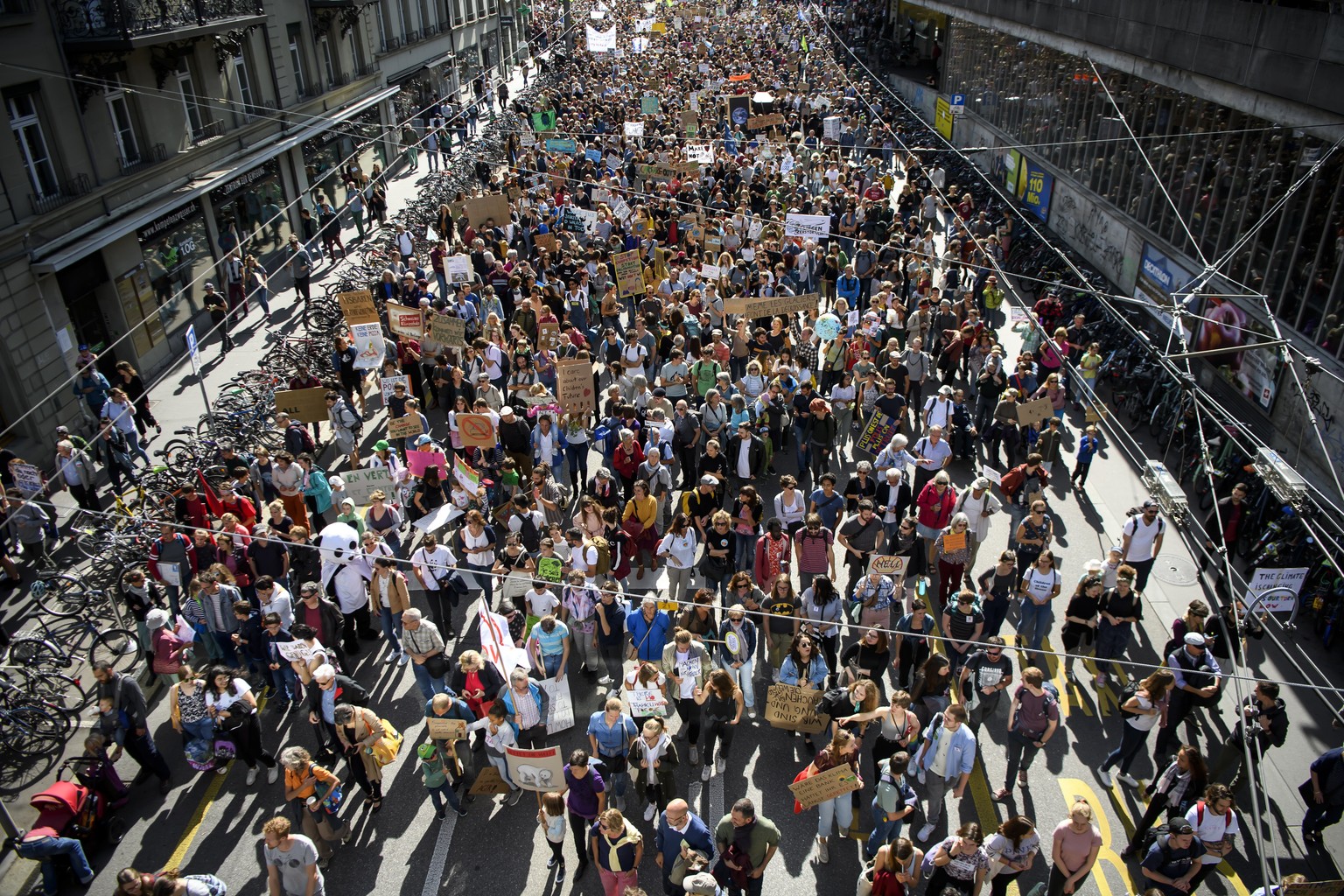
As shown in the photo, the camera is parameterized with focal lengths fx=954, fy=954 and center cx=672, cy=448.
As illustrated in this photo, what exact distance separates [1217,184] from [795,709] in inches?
557

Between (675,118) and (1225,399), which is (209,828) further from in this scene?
(675,118)

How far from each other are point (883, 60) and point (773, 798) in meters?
53.6

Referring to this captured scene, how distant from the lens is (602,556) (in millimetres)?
10273

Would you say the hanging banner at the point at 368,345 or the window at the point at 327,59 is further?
the window at the point at 327,59

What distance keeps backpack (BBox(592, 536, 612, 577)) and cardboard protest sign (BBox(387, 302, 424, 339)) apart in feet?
23.9

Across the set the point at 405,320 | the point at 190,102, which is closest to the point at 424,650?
the point at 405,320

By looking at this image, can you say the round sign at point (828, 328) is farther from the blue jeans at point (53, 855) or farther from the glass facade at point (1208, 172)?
the blue jeans at point (53, 855)

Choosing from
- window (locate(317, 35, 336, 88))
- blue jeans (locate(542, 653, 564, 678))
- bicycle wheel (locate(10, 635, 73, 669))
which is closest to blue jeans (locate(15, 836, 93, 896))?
bicycle wheel (locate(10, 635, 73, 669))

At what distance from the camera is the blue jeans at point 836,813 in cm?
772

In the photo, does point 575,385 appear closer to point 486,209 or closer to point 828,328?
point 828,328

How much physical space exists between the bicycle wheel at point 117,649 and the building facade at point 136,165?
2.59 m

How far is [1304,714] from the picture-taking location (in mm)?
9594

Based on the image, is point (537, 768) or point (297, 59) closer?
point (537, 768)

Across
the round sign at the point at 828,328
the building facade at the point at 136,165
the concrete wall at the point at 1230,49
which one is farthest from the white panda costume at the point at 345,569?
the concrete wall at the point at 1230,49
